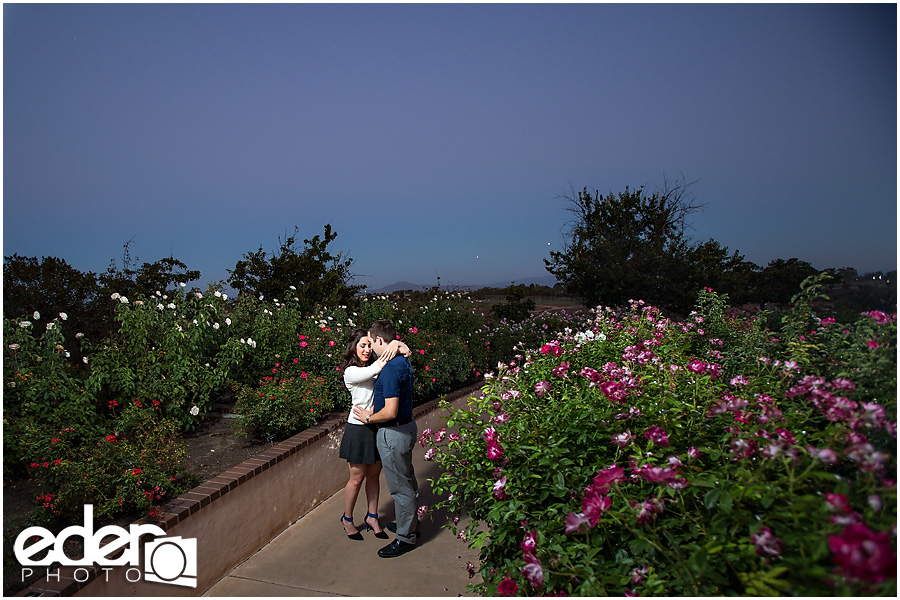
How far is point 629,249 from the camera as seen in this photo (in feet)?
40.1

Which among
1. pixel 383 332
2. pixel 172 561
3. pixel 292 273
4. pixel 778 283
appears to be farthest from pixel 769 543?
pixel 292 273

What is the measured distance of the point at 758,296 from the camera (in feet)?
28.8

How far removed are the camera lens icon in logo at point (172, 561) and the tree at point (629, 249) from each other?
9.99m

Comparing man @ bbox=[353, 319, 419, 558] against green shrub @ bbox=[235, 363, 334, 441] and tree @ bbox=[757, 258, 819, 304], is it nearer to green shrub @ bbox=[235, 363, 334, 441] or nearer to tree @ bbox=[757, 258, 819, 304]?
green shrub @ bbox=[235, 363, 334, 441]

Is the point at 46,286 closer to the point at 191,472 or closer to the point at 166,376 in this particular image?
the point at 166,376

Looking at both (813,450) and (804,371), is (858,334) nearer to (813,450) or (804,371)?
(804,371)

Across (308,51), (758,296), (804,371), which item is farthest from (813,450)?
(758,296)

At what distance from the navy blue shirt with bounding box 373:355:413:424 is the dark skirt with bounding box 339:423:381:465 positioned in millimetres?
190

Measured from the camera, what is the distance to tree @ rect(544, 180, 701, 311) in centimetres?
1136

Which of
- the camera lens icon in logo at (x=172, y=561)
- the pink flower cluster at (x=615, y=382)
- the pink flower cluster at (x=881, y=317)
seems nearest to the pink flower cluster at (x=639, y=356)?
the pink flower cluster at (x=615, y=382)

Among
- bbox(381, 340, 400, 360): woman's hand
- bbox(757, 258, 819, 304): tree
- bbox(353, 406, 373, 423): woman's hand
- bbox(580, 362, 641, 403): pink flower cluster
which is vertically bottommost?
bbox(353, 406, 373, 423): woman's hand

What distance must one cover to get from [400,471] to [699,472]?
2.16 metres

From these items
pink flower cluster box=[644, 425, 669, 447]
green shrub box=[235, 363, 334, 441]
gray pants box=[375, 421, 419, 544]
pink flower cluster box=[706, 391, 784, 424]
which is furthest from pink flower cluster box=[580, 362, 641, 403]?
green shrub box=[235, 363, 334, 441]

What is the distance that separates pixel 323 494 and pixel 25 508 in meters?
2.01
